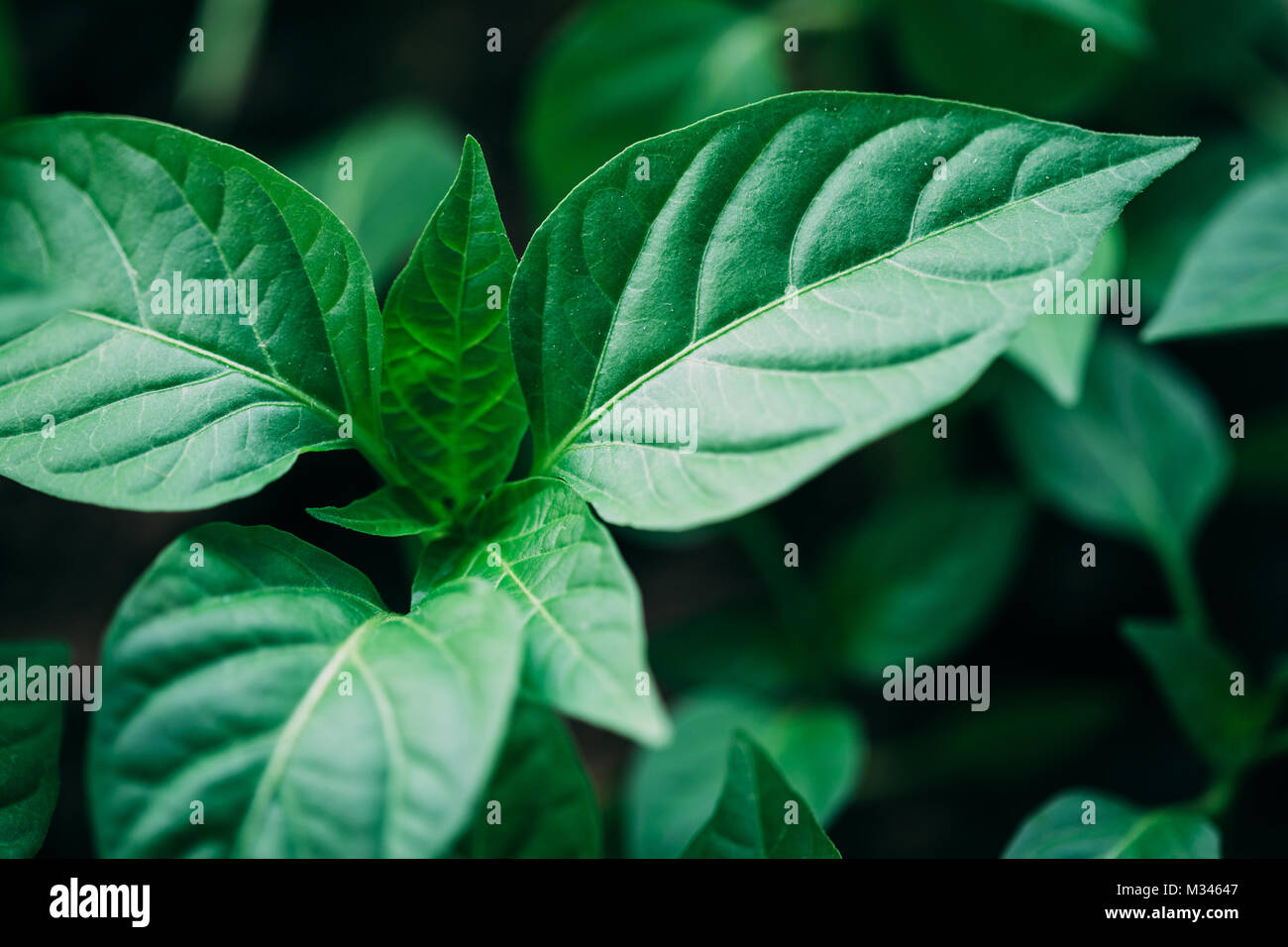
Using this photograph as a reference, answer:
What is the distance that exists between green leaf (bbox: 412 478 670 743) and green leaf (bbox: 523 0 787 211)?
2.33 feet

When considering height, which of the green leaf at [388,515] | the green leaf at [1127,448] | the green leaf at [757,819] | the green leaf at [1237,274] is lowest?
the green leaf at [757,819]

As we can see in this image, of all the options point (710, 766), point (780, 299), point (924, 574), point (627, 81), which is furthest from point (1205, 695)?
point (627, 81)

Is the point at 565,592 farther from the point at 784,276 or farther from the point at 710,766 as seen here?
the point at 710,766

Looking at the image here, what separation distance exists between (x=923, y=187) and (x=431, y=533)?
1.54 feet

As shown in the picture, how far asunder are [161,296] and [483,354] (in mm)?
237

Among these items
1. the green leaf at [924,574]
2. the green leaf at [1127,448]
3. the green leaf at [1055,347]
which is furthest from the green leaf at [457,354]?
the green leaf at [1127,448]

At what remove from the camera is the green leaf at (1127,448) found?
1285 millimetres

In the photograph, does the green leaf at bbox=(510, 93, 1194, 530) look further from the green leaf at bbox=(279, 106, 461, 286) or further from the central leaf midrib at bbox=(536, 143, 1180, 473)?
the green leaf at bbox=(279, 106, 461, 286)

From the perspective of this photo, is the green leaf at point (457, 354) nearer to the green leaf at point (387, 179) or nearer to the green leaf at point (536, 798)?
the green leaf at point (536, 798)

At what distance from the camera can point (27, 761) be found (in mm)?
764

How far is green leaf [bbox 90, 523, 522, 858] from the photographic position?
0.53 meters

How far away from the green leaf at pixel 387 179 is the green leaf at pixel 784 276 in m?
0.74
